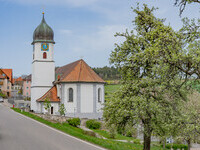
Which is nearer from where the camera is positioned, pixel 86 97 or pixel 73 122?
pixel 73 122

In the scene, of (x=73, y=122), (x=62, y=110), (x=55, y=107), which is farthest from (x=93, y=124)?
(x=55, y=107)

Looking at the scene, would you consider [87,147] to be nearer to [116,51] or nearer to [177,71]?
[177,71]

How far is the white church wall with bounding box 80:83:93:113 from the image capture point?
42562 millimetres

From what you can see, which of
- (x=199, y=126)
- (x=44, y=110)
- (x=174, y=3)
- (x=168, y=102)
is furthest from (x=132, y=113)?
(x=44, y=110)

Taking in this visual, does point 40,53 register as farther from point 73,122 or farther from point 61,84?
point 73,122

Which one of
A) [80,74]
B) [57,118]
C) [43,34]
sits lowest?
[57,118]

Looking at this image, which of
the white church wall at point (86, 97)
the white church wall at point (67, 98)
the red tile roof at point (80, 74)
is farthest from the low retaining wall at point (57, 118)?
the red tile roof at point (80, 74)

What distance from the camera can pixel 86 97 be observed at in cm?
4284

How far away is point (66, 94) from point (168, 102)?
28.3 meters

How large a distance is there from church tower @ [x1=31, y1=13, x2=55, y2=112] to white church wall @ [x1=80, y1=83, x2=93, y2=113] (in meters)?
9.09

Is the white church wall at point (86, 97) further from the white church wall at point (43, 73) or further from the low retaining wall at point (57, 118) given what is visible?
the white church wall at point (43, 73)

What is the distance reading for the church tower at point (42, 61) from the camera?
48.0 meters

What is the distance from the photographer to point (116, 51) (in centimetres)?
1820

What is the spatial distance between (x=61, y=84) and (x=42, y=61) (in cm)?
740
